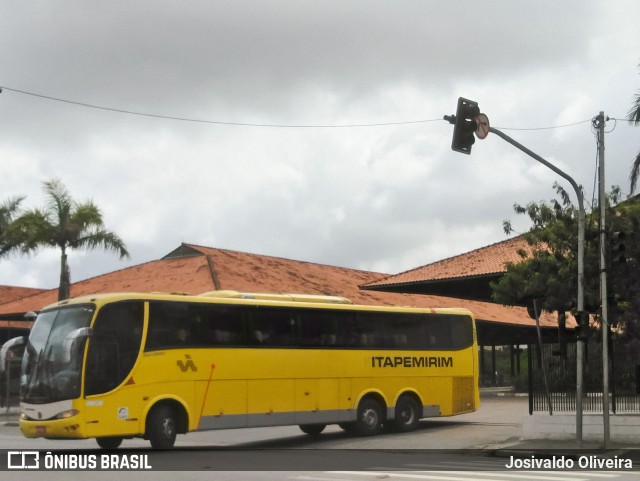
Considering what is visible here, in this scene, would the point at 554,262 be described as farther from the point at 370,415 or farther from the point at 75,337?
the point at 75,337

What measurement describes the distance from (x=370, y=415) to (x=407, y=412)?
4.81ft

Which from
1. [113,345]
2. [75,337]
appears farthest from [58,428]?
[113,345]

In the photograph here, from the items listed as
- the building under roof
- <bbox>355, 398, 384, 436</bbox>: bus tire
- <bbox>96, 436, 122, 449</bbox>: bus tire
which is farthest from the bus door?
the building under roof

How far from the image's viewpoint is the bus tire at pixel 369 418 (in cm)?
2538

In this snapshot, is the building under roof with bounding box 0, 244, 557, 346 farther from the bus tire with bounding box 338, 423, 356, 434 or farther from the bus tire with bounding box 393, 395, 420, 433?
the bus tire with bounding box 338, 423, 356, 434

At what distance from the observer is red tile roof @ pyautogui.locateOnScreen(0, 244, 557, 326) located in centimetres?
4356

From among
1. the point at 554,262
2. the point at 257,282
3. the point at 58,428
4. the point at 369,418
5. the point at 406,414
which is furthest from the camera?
the point at 257,282

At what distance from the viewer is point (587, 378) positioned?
2217 centimetres

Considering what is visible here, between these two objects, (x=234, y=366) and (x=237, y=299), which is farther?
(x=237, y=299)

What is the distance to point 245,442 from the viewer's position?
986 inches

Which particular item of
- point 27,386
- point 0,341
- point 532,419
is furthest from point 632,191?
point 0,341

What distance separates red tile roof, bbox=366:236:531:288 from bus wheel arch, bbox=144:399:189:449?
61.3 ft

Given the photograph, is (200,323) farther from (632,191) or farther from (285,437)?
(632,191)

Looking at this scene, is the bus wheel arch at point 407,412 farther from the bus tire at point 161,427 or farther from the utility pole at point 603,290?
the bus tire at point 161,427
